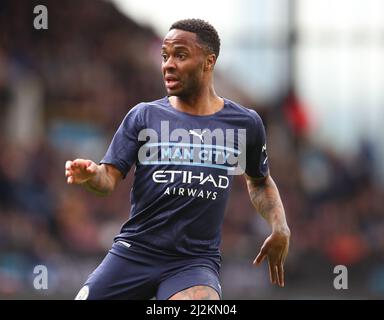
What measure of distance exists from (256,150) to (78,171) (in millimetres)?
1528

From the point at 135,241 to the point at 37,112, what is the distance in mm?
11436

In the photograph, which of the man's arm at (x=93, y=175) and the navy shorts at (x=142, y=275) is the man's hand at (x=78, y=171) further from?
the navy shorts at (x=142, y=275)

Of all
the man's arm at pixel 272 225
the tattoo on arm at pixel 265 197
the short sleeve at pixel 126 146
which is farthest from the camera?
the tattoo on arm at pixel 265 197

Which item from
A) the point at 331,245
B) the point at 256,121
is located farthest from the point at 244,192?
the point at 256,121

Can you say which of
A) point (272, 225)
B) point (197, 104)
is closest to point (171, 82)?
point (197, 104)

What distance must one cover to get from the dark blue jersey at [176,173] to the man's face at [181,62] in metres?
0.19

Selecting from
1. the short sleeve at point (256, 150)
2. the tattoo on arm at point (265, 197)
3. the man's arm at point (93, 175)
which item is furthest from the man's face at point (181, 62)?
the tattoo on arm at point (265, 197)

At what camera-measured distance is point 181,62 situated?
7.81m

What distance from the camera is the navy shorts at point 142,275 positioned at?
7.57 metres

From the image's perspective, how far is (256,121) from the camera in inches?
317

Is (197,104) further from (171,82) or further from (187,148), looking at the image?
(187,148)

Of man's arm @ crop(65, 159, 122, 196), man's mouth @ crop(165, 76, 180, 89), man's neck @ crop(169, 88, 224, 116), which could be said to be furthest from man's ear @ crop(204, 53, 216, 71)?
man's arm @ crop(65, 159, 122, 196)

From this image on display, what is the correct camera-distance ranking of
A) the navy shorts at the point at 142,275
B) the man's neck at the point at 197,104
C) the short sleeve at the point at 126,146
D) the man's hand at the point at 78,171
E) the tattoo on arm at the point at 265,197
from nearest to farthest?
the man's hand at the point at 78,171
the navy shorts at the point at 142,275
the short sleeve at the point at 126,146
the man's neck at the point at 197,104
the tattoo on arm at the point at 265,197

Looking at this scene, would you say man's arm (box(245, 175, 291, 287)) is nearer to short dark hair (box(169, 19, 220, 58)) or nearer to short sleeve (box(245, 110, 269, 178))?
short sleeve (box(245, 110, 269, 178))
